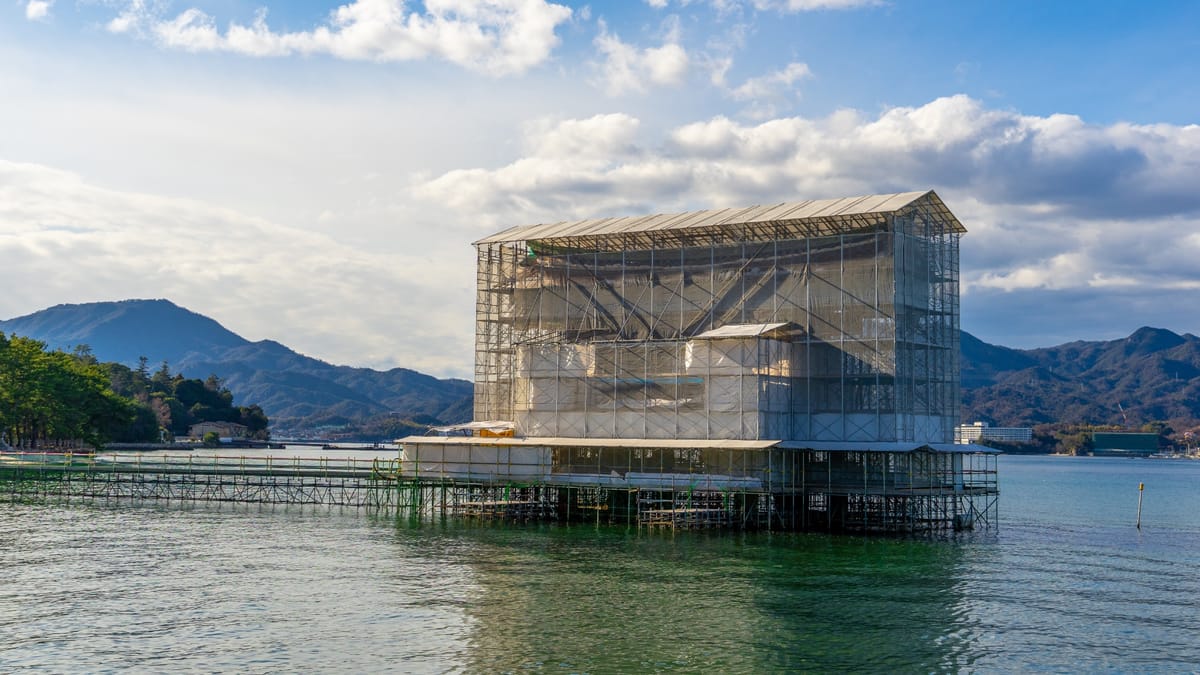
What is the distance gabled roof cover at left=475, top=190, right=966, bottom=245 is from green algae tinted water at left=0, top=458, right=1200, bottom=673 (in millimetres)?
19701

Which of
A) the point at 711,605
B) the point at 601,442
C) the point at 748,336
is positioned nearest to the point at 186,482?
the point at 601,442

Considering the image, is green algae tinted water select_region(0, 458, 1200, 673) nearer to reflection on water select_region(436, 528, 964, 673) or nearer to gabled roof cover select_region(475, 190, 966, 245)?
reflection on water select_region(436, 528, 964, 673)

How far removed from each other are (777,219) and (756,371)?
1055 cm

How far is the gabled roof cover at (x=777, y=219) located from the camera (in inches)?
2564

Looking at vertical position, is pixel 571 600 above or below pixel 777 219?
below

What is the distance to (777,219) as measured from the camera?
6656cm

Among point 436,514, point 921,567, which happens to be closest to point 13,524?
point 436,514

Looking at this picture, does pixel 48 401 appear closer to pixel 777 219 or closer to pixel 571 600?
pixel 777 219

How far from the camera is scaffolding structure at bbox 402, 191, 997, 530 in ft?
208

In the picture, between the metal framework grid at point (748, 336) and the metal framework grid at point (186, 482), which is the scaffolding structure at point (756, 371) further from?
the metal framework grid at point (186, 482)

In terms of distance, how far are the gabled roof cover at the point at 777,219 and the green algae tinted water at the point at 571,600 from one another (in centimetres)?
1970

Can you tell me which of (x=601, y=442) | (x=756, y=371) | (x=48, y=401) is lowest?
(x=601, y=442)

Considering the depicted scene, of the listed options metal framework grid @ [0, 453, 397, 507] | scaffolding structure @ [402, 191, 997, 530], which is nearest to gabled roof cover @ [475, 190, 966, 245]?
scaffolding structure @ [402, 191, 997, 530]

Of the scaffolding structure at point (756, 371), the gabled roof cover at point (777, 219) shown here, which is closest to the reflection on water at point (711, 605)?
the scaffolding structure at point (756, 371)
